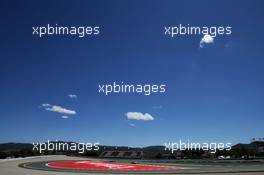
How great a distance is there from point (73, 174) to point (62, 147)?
4188mm

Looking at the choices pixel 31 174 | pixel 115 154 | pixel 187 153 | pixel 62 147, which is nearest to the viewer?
pixel 31 174

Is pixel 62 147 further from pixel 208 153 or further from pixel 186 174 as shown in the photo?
pixel 208 153

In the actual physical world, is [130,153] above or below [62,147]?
below

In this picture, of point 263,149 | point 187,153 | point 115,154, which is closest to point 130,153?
point 115,154

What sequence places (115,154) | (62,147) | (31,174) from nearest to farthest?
1. (31,174)
2. (62,147)
3. (115,154)

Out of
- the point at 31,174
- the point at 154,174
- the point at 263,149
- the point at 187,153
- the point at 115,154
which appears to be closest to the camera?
the point at 31,174

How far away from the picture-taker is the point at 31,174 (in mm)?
30594

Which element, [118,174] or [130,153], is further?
[130,153]

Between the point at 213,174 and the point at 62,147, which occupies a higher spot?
the point at 62,147

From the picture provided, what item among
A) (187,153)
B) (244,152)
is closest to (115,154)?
(187,153)

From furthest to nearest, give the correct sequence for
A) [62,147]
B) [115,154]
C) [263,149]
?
[263,149] < [115,154] < [62,147]

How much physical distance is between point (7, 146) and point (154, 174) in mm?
139982

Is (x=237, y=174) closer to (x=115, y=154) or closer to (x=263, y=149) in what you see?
(x=115, y=154)

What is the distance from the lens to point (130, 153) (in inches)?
4296
